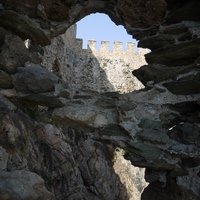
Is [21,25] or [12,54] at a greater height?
[21,25]

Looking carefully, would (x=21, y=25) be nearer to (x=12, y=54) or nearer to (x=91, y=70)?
(x=12, y=54)

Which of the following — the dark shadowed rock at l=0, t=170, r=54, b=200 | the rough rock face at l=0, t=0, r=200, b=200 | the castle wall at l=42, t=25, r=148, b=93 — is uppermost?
the castle wall at l=42, t=25, r=148, b=93

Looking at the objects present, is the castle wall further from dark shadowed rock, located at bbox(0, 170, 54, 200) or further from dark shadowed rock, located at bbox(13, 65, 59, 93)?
dark shadowed rock, located at bbox(0, 170, 54, 200)

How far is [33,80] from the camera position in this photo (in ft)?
8.68

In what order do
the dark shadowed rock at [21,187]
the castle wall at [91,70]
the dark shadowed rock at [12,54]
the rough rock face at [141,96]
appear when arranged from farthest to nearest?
the castle wall at [91,70] → the dark shadowed rock at [12,54] → the rough rock face at [141,96] → the dark shadowed rock at [21,187]

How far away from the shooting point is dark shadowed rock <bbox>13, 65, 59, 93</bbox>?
263cm

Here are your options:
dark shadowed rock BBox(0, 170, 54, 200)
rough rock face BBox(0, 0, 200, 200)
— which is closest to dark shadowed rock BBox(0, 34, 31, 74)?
rough rock face BBox(0, 0, 200, 200)

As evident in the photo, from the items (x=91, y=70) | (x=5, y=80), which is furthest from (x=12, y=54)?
(x=91, y=70)

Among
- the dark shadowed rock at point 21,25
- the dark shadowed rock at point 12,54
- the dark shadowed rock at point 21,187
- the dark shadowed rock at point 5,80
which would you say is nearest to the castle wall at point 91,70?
the dark shadowed rock at point 21,25

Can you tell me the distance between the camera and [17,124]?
540 centimetres

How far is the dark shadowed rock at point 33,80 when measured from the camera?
2633mm

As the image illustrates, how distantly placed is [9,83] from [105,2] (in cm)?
136

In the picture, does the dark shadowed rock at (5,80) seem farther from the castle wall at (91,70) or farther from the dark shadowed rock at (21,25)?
the castle wall at (91,70)

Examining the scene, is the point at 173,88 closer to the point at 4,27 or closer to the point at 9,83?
the point at 9,83
